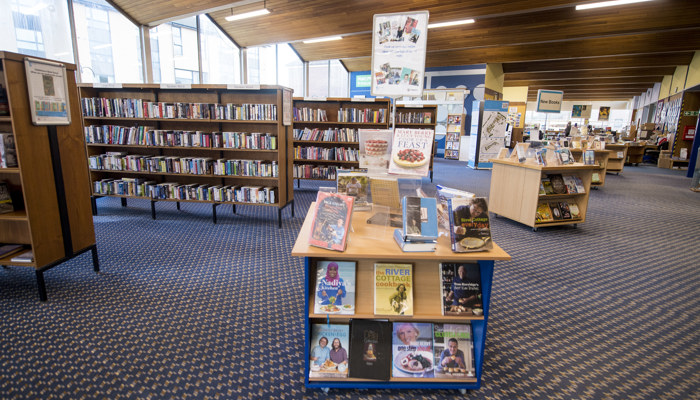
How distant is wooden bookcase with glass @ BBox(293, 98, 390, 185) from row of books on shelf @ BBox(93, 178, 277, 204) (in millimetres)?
2119

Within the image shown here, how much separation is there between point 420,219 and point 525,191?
13.2ft

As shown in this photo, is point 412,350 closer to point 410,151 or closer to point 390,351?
point 390,351

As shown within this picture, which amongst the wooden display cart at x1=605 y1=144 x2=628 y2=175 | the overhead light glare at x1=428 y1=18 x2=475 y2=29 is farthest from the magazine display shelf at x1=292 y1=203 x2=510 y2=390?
the wooden display cart at x1=605 y1=144 x2=628 y2=175

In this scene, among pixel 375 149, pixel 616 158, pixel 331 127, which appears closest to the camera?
pixel 375 149

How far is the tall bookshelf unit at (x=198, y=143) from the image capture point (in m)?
5.12

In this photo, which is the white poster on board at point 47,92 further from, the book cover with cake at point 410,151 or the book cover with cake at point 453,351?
the book cover with cake at point 453,351

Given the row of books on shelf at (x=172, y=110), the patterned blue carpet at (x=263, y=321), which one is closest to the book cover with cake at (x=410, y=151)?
the patterned blue carpet at (x=263, y=321)

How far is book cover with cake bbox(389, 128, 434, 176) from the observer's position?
2.28 meters

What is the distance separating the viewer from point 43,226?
2.91 metres

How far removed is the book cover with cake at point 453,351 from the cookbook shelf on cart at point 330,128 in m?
5.36

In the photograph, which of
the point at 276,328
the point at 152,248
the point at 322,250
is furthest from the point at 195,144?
the point at 322,250

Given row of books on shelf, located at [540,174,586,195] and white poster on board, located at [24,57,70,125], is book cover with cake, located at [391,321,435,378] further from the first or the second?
row of books on shelf, located at [540,174,586,195]

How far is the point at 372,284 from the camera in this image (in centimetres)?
205

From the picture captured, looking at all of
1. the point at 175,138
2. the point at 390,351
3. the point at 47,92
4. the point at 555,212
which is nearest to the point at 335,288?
the point at 390,351
